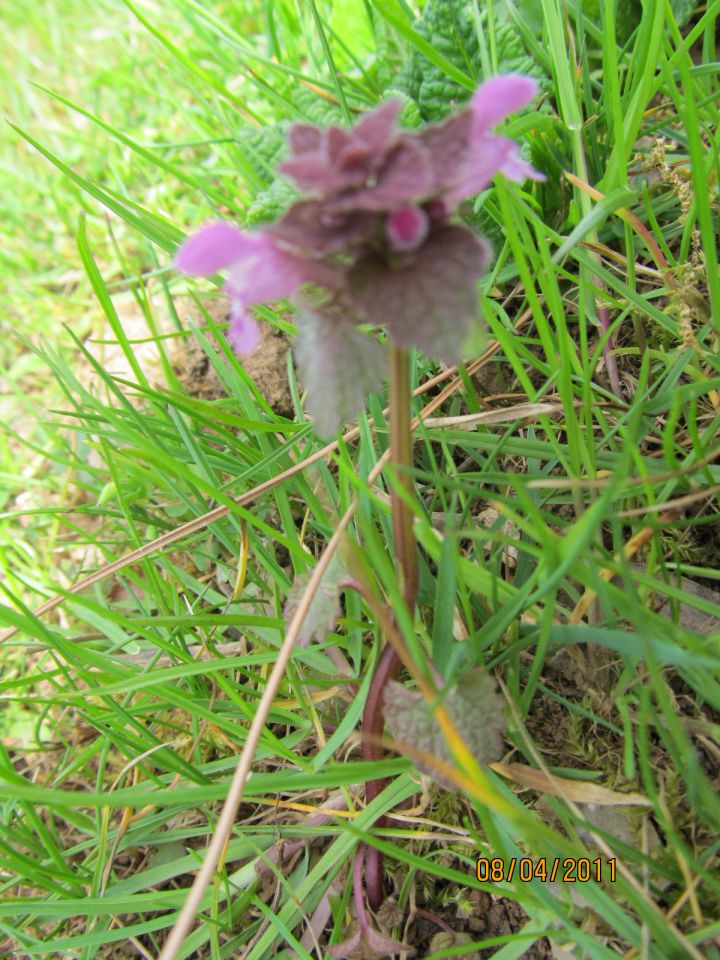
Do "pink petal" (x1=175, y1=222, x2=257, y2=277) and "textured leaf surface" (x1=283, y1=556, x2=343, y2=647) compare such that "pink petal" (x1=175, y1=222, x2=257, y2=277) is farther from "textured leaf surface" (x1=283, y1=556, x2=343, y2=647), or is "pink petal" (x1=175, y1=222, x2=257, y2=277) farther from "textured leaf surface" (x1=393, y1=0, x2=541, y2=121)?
"textured leaf surface" (x1=393, y1=0, x2=541, y2=121)

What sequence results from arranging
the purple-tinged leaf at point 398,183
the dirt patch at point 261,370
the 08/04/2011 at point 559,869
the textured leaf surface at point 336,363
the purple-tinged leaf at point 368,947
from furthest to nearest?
the dirt patch at point 261,370
the purple-tinged leaf at point 368,947
the 08/04/2011 at point 559,869
the textured leaf surface at point 336,363
the purple-tinged leaf at point 398,183

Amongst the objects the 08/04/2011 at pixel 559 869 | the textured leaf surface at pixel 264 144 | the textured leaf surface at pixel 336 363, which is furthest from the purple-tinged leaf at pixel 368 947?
the textured leaf surface at pixel 264 144

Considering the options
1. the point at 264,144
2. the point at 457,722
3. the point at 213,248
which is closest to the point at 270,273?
the point at 213,248

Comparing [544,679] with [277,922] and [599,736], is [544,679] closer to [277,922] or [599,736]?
[599,736]

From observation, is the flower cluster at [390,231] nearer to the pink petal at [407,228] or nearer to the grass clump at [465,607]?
the pink petal at [407,228]

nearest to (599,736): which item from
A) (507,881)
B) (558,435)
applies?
(507,881)
